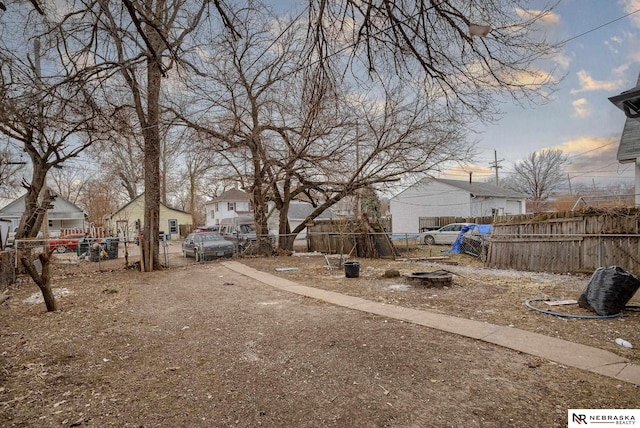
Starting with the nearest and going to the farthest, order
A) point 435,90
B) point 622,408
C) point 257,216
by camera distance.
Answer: point 622,408 < point 435,90 < point 257,216

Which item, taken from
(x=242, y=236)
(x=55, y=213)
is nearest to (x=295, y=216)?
(x=242, y=236)

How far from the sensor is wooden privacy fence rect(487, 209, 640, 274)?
29.5 feet

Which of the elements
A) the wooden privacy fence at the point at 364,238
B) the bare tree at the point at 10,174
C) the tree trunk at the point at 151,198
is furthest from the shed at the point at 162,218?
the wooden privacy fence at the point at 364,238

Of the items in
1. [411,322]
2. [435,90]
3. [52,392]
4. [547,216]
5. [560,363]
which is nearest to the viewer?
[52,392]

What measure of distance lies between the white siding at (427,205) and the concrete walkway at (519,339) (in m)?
23.3

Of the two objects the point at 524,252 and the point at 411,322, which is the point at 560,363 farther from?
the point at 524,252

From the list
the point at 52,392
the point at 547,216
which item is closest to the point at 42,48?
the point at 52,392

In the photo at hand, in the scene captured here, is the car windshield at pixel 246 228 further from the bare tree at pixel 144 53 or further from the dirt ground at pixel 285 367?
the dirt ground at pixel 285 367

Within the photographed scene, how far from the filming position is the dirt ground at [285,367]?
299cm

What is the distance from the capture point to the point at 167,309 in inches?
274

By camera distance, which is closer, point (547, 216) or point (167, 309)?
point (167, 309)

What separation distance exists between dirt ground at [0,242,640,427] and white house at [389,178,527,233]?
72.9ft

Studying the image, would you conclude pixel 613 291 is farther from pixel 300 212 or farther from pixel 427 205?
pixel 300 212

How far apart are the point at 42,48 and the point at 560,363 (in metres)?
7.35
